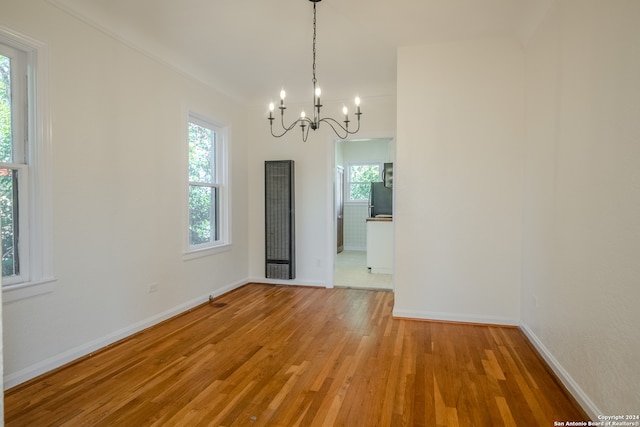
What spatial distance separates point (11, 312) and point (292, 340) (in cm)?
203

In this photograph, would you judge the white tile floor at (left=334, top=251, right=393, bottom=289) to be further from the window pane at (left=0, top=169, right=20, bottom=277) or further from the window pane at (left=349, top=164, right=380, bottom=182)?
the window pane at (left=0, top=169, right=20, bottom=277)

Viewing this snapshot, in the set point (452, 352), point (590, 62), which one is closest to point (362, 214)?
point (452, 352)

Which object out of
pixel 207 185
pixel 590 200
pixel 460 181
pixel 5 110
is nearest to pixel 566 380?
pixel 590 200

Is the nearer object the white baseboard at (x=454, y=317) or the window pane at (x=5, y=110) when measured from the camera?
the window pane at (x=5, y=110)

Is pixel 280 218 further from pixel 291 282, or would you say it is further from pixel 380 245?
pixel 380 245

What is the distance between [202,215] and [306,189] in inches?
60.1

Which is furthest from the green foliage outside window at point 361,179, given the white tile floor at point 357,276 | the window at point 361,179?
the white tile floor at point 357,276

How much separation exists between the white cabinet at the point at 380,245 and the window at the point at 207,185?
2.49 meters

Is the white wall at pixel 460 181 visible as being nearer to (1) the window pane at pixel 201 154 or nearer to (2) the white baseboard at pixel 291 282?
(2) the white baseboard at pixel 291 282

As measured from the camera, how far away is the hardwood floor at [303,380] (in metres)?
2.09

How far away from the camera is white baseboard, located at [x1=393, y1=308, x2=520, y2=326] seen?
3562 mm

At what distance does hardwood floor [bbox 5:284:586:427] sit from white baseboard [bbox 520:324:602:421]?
63 millimetres

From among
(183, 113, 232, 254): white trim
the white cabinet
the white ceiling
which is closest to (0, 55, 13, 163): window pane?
the white ceiling

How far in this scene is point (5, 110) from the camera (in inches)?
96.7
